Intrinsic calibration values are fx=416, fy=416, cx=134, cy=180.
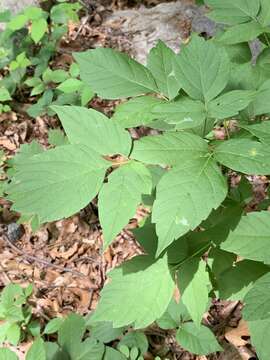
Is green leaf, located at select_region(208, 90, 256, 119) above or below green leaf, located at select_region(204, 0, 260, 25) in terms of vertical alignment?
below

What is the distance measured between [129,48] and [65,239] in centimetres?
226

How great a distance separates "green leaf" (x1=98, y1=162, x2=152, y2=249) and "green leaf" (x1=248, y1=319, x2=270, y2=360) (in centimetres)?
60

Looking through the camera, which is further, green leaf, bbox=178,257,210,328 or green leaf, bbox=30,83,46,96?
green leaf, bbox=30,83,46,96

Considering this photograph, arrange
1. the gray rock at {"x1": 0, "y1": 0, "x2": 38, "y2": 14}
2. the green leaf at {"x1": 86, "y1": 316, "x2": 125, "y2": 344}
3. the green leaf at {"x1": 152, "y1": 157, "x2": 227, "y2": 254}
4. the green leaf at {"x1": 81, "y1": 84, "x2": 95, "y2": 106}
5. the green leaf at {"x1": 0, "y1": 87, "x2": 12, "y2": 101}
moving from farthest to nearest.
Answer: the gray rock at {"x1": 0, "y1": 0, "x2": 38, "y2": 14}
the green leaf at {"x1": 0, "y1": 87, "x2": 12, "y2": 101}
the green leaf at {"x1": 81, "y1": 84, "x2": 95, "y2": 106}
the green leaf at {"x1": 86, "y1": 316, "x2": 125, "y2": 344}
the green leaf at {"x1": 152, "y1": 157, "x2": 227, "y2": 254}

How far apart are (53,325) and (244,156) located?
191 centimetres

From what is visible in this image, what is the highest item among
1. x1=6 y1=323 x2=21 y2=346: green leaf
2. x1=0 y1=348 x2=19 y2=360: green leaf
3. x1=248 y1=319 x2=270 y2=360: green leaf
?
x1=248 y1=319 x2=270 y2=360: green leaf

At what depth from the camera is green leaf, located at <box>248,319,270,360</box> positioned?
1.29 metres

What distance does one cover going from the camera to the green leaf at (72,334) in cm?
229

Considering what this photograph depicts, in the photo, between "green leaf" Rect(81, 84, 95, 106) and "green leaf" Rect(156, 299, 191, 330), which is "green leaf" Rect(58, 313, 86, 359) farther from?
"green leaf" Rect(81, 84, 95, 106)

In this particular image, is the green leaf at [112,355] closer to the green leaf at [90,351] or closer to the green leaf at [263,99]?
the green leaf at [90,351]

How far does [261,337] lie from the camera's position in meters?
1.33

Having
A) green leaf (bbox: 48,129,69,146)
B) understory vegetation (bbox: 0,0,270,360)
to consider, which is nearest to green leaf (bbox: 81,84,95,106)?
green leaf (bbox: 48,129,69,146)

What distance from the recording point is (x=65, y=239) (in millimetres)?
3195

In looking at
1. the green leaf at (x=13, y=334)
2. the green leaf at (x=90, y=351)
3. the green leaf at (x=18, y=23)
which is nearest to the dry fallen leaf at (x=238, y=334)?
the green leaf at (x=90, y=351)
